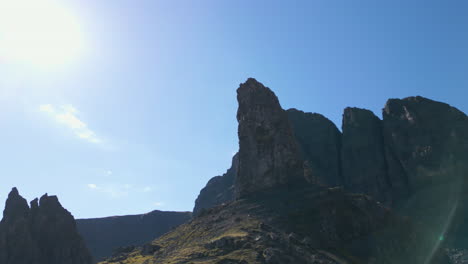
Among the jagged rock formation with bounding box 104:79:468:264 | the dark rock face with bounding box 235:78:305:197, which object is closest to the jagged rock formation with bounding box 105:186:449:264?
the jagged rock formation with bounding box 104:79:468:264

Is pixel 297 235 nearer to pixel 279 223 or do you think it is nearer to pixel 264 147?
pixel 279 223

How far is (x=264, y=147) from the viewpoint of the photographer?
591ft

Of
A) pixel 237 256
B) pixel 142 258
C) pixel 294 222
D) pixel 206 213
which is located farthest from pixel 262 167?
pixel 237 256

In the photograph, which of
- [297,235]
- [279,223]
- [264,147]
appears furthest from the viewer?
[264,147]

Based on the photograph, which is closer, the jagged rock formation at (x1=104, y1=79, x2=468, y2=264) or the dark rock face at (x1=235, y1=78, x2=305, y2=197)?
the jagged rock formation at (x1=104, y1=79, x2=468, y2=264)

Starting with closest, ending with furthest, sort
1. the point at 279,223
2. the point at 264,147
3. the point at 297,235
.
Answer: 1. the point at 297,235
2. the point at 279,223
3. the point at 264,147

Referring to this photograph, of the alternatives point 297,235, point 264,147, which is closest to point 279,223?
point 297,235

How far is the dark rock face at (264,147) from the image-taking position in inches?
6900

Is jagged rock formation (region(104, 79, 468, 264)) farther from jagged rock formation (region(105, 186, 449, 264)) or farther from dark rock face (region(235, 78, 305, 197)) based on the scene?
dark rock face (region(235, 78, 305, 197))

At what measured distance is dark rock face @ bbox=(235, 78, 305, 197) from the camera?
175250 mm

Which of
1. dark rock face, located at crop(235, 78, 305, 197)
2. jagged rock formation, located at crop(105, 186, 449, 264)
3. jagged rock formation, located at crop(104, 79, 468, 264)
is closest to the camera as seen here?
jagged rock formation, located at crop(105, 186, 449, 264)

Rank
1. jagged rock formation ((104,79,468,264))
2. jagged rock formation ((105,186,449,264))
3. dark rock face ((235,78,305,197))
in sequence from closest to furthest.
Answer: jagged rock formation ((105,186,449,264))
jagged rock formation ((104,79,468,264))
dark rock face ((235,78,305,197))

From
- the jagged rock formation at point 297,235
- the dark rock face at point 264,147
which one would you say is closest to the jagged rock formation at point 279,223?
the jagged rock formation at point 297,235

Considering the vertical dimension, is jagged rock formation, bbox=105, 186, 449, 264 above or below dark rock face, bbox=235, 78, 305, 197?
below
